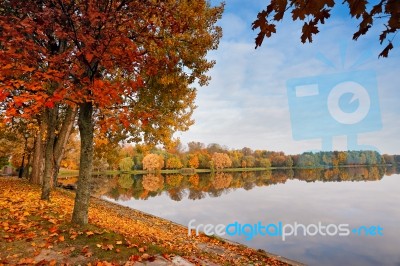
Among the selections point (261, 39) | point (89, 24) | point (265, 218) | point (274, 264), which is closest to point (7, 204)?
point (89, 24)

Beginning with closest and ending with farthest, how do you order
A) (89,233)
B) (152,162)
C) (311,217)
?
(89,233)
(311,217)
(152,162)

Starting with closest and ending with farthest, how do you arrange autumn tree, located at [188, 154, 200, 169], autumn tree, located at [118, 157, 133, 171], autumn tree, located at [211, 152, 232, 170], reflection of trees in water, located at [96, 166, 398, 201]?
1. reflection of trees in water, located at [96, 166, 398, 201]
2. autumn tree, located at [118, 157, 133, 171]
3. autumn tree, located at [188, 154, 200, 169]
4. autumn tree, located at [211, 152, 232, 170]

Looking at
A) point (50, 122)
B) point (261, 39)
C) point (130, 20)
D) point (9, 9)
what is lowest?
point (261, 39)

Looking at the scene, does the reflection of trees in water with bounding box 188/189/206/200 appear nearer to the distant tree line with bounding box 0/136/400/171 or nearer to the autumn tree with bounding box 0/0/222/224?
the autumn tree with bounding box 0/0/222/224

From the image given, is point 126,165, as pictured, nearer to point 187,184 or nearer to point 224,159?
point 224,159

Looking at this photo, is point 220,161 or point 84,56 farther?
point 220,161

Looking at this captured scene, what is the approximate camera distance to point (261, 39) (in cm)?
367

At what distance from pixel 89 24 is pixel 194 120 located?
1586 cm

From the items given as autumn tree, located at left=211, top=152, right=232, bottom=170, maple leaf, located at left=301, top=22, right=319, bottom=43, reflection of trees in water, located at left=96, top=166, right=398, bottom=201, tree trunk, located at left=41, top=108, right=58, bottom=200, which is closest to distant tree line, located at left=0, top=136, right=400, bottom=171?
autumn tree, located at left=211, top=152, right=232, bottom=170

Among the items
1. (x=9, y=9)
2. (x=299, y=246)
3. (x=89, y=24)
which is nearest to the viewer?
(x=89, y=24)

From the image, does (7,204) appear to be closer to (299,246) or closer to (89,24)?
(89,24)

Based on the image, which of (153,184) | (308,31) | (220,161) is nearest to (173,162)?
(220,161)

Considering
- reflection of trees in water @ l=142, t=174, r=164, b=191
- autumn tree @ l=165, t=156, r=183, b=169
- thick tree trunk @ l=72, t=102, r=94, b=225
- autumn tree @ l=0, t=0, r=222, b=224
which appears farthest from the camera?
autumn tree @ l=165, t=156, r=183, b=169

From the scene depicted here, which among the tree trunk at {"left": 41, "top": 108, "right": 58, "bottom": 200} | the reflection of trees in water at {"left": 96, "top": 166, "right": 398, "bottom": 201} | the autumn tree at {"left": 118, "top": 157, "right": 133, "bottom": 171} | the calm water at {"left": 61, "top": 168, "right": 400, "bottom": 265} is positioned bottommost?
the calm water at {"left": 61, "top": 168, "right": 400, "bottom": 265}
